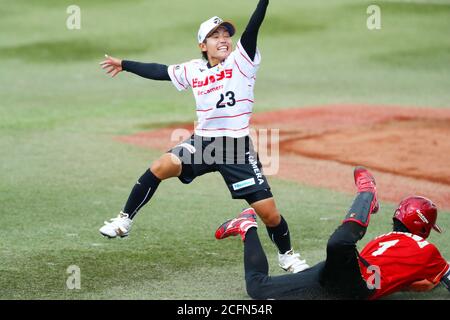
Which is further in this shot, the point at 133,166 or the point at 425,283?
the point at 133,166

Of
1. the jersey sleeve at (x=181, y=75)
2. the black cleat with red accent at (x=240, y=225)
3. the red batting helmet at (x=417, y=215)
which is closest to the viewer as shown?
the red batting helmet at (x=417, y=215)

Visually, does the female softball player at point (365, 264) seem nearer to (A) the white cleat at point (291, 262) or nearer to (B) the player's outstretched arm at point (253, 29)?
(A) the white cleat at point (291, 262)

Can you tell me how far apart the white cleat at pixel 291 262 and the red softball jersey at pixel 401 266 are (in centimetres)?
86

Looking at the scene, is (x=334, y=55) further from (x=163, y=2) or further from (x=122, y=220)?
(x=122, y=220)

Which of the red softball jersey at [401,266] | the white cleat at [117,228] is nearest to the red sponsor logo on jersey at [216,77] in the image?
the white cleat at [117,228]

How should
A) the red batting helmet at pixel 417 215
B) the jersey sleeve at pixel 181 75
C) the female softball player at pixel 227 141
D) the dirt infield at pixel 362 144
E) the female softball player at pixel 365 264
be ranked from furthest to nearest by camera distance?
the dirt infield at pixel 362 144
the jersey sleeve at pixel 181 75
the female softball player at pixel 227 141
the red batting helmet at pixel 417 215
the female softball player at pixel 365 264

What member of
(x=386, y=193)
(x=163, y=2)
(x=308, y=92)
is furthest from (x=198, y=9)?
(x=386, y=193)

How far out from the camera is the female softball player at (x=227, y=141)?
7.02 m

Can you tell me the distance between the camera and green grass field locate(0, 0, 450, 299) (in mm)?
7309

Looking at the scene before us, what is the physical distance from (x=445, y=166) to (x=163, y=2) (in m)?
12.6

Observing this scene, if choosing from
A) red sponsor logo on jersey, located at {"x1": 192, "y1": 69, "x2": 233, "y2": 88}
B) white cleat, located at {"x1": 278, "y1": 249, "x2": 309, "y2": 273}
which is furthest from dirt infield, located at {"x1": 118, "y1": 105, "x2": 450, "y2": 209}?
red sponsor logo on jersey, located at {"x1": 192, "y1": 69, "x2": 233, "y2": 88}

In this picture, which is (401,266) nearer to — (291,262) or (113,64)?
(291,262)

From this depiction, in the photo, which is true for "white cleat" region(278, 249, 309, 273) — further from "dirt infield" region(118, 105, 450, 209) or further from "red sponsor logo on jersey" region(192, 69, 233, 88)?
"dirt infield" region(118, 105, 450, 209)

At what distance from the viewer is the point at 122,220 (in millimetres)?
7281
